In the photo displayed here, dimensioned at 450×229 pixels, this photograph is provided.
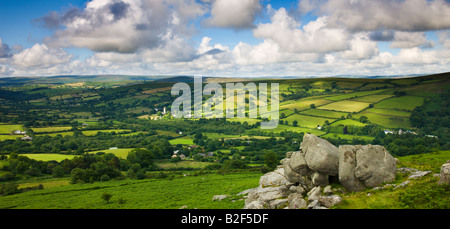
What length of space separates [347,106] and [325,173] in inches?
6048

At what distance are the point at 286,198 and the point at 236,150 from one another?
3133 inches

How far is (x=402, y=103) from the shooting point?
15312cm

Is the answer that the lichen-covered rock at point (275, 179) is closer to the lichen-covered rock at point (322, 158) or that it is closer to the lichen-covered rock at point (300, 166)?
the lichen-covered rock at point (300, 166)

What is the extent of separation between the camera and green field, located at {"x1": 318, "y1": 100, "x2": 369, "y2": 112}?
6161 inches

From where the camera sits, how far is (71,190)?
5828 cm

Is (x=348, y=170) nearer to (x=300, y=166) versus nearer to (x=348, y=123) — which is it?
(x=300, y=166)

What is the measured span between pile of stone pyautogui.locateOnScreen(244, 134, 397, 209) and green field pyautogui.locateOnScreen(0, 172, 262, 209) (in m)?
7.26

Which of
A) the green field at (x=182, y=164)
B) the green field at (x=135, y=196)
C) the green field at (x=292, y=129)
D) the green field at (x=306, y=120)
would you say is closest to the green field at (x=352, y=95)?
the green field at (x=306, y=120)

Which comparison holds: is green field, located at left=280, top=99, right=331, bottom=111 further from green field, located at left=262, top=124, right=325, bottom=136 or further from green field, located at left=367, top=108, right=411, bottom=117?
green field, located at left=367, top=108, right=411, bottom=117

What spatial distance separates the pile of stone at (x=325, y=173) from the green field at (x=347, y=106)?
143m

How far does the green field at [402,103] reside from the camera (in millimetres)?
148663

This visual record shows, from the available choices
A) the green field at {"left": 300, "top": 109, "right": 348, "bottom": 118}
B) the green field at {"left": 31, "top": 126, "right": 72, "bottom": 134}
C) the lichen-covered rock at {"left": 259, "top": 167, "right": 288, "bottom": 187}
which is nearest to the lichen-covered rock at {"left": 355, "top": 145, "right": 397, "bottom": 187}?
the lichen-covered rock at {"left": 259, "top": 167, "right": 288, "bottom": 187}
